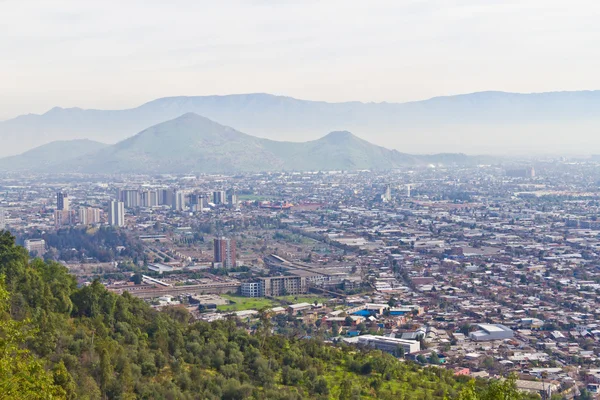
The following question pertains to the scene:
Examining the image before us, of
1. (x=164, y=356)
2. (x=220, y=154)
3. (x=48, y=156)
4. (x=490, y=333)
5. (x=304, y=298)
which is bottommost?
(x=304, y=298)

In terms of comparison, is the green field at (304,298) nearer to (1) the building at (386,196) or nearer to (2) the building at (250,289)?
(2) the building at (250,289)

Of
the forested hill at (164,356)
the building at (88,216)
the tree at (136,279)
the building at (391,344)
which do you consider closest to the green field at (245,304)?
the tree at (136,279)

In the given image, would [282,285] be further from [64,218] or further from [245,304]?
[64,218]

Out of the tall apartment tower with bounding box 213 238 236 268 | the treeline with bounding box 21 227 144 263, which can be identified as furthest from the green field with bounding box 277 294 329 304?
the treeline with bounding box 21 227 144 263

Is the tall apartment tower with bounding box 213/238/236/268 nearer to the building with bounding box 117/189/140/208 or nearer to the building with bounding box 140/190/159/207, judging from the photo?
the building with bounding box 117/189/140/208

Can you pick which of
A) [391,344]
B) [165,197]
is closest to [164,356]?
[391,344]

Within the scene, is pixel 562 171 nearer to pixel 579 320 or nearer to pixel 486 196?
pixel 486 196

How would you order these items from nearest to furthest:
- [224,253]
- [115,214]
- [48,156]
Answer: [224,253] → [115,214] → [48,156]

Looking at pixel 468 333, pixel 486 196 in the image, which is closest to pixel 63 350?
pixel 468 333
